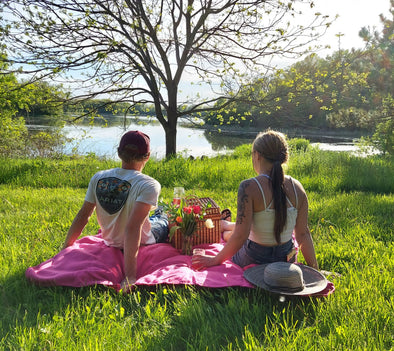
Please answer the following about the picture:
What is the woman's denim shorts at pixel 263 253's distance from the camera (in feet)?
9.20

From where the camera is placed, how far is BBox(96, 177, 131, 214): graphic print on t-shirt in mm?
2896

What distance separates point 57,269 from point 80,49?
6.95 metres

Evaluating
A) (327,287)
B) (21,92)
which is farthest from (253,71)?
(327,287)

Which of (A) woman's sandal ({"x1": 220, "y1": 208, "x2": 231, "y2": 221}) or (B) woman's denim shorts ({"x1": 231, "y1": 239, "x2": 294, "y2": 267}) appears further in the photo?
(A) woman's sandal ({"x1": 220, "y1": 208, "x2": 231, "y2": 221})

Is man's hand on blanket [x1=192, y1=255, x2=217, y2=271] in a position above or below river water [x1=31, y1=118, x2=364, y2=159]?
below

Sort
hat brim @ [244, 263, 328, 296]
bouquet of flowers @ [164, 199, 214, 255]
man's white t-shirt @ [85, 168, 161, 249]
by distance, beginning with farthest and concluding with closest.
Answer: bouquet of flowers @ [164, 199, 214, 255], man's white t-shirt @ [85, 168, 161, 249], hat brim @ [244, 263, 328, 296]

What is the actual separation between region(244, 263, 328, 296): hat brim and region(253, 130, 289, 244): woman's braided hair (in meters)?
0.34

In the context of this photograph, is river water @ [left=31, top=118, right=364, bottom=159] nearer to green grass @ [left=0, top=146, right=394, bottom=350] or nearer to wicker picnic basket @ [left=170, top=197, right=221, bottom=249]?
wicker picnic basket @ [left=170, top=197, right=221, bottom=249]

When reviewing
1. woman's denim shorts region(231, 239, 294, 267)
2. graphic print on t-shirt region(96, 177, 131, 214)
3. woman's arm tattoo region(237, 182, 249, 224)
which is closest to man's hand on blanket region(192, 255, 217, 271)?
woman's denim shorts region(231, 239, 294, 267)

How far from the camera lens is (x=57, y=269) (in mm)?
2764

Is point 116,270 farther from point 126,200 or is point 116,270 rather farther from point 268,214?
point 268,214

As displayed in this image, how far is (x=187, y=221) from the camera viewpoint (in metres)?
3.22

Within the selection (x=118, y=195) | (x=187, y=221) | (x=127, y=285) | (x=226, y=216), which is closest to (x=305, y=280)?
(x=187, y=221)

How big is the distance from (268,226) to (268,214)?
0.11 meters
